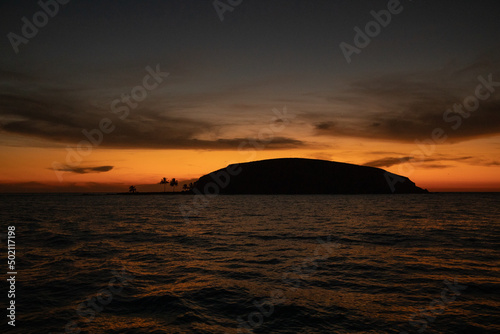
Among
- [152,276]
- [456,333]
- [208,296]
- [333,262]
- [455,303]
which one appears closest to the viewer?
[456,333]

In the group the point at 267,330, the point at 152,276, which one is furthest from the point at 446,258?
the point at 152,276

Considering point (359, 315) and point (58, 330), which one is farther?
point (359, 315)

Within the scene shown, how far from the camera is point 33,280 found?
1612 cm

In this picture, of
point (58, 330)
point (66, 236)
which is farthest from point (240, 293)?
point (66, 236)

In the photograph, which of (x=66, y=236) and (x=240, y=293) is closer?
(x=240, y=293)

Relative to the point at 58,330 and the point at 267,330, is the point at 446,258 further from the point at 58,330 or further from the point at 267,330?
the point at 58,330

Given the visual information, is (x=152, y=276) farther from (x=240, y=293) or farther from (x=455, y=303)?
(x=455, y=303)

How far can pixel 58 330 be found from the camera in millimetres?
10539

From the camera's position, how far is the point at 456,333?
1040cm

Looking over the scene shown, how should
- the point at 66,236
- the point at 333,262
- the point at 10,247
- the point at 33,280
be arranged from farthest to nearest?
the point at 66,236 < the point at 10,247 < the point at 333,262 < the point at 33,280

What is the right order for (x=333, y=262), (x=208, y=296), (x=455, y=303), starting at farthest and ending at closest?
1. (x=333, y=262)
2. (x=208, y=296)
3. (x=455, y=303)

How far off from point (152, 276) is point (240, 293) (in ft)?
18.6

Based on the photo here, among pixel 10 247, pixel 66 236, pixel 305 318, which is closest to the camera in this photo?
pixel 305 318

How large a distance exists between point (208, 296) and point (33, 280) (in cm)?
941
